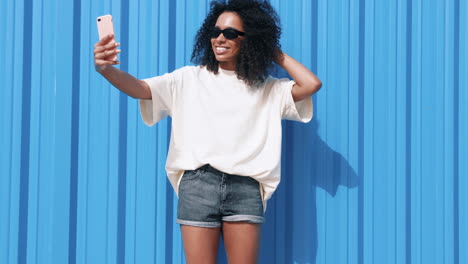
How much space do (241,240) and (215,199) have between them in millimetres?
220

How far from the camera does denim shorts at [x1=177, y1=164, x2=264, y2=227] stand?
2.28 metres

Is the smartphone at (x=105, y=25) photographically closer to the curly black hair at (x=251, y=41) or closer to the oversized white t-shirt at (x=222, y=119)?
the oversized white t-shirt at (x=222, y=119)

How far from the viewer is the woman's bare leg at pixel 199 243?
2.30 m

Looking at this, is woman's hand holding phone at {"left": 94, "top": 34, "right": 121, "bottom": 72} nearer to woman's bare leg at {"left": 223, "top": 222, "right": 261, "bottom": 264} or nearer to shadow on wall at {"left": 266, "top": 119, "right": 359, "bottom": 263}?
woman's bare leg at {"left": 223, "top": 222, "right": 261, "bottom": 264}

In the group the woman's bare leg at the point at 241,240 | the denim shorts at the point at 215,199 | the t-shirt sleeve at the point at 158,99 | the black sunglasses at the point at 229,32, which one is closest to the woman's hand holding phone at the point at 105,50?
the t-shirt sleeve at the point at 158,99

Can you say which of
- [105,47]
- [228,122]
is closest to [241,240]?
[228,122]

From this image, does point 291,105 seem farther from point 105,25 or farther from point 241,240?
point 105,25

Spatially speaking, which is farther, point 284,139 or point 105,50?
point 284,139

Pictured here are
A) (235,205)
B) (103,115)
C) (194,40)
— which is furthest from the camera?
(103,115)

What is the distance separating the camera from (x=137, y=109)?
2.86 meters

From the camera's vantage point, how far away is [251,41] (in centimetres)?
242
